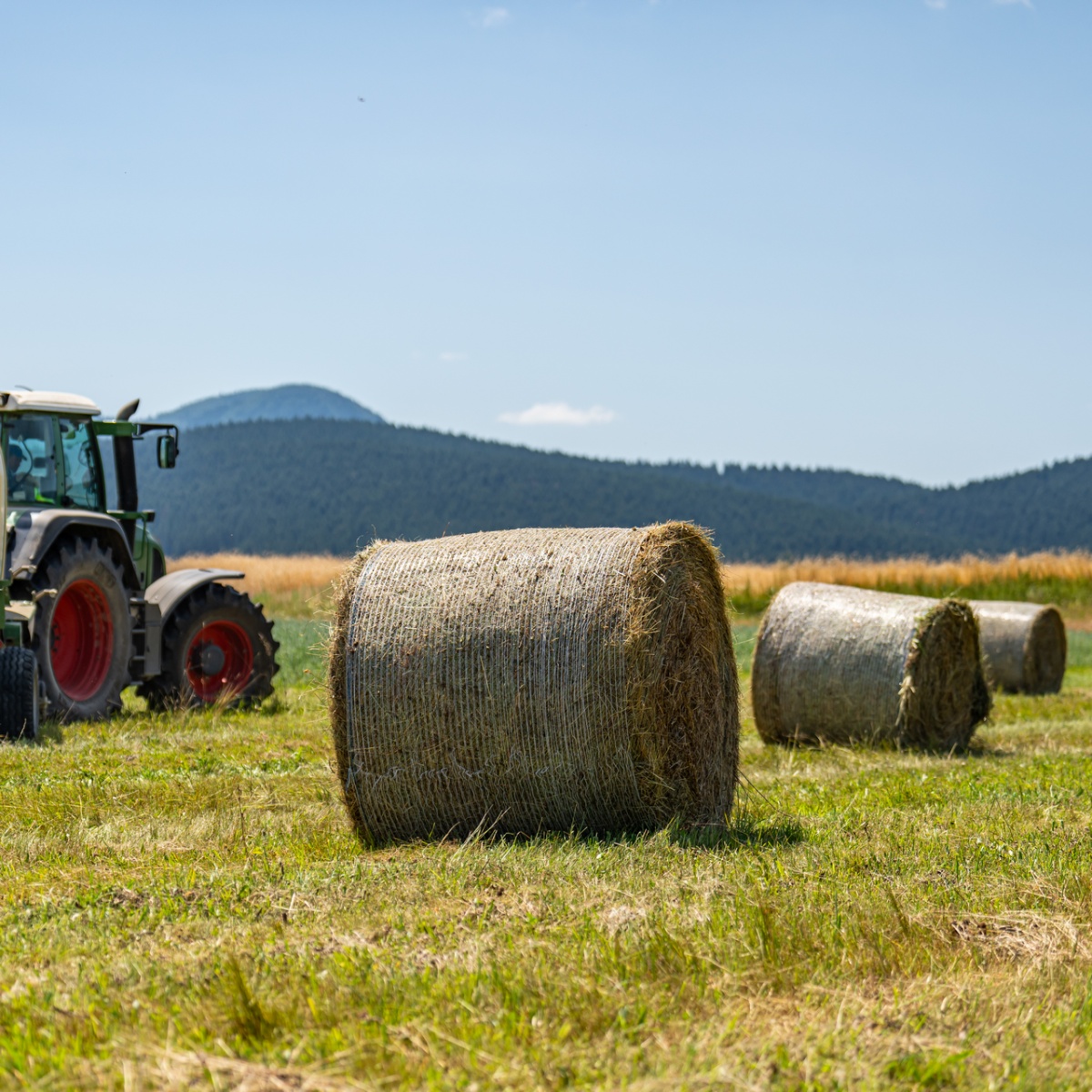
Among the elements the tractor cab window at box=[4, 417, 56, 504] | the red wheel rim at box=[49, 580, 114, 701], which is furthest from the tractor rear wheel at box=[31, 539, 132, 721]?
the tractor cab window at box=[4, 417, 56, 504]

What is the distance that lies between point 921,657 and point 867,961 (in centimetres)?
677

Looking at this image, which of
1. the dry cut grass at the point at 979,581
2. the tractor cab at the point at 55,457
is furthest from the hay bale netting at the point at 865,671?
the dry cut grass at the point at 979,581

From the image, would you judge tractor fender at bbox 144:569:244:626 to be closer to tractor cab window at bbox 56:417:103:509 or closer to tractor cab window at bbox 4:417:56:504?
tractor cab window at bbox 56:417:103:509

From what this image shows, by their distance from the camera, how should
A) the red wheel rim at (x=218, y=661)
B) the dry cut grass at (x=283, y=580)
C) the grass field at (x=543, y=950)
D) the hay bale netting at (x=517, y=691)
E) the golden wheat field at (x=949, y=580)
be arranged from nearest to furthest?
the grass field at (x=543, y=950)
the hay bale netting at (x=517, y=691)
the red wheel rim at (x=218, y=661)
the golden wheat field at (x=949, y=580)
the dry cut grass at (x=283, y=580)

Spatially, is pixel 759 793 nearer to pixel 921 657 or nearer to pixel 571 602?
pixel 571 602

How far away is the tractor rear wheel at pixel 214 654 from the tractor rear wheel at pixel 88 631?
0.60 meters

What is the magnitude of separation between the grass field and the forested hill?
82132 millimetres

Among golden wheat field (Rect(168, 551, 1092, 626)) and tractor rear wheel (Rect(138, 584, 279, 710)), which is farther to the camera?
golden wheat field (Rect(168, 551, 1092, 626))

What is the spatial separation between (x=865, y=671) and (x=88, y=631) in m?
6.27

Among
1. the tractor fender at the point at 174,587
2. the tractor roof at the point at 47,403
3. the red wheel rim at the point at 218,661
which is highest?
the tractor roof at the point at 47,403

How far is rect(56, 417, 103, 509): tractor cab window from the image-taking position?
35.8 feet

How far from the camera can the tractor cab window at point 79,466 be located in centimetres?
1090

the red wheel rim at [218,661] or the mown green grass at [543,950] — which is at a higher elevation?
the red wheel rim at [218,661]

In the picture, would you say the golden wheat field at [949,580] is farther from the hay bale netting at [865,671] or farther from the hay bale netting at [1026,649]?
the hay bale netting at [865,671]
